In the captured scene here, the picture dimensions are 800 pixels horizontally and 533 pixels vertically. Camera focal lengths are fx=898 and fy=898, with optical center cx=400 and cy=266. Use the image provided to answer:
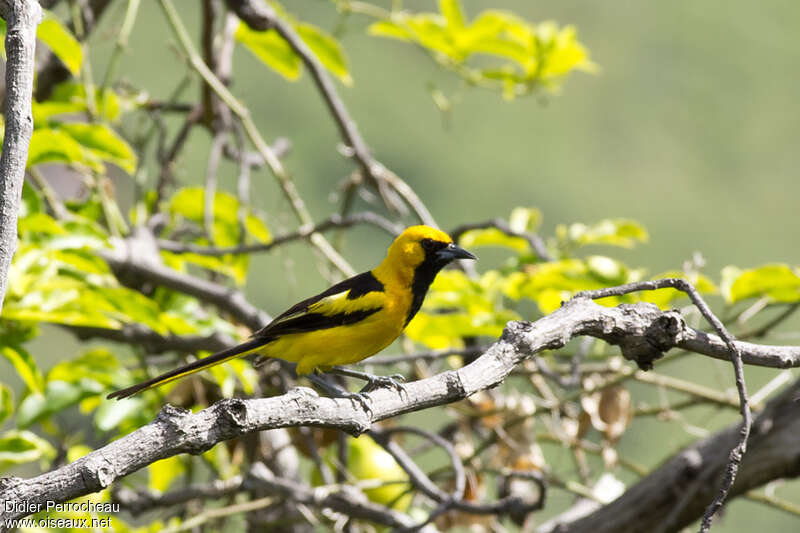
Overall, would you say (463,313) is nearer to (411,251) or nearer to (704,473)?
(411,251)

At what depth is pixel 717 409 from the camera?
3.79m

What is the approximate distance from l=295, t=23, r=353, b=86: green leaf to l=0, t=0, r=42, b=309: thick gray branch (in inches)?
105

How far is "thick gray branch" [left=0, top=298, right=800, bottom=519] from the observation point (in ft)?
4.75

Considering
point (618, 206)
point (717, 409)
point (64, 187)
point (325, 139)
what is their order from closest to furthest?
point (717, 409), point (64, 187), point (325, 139), point (618, 206)

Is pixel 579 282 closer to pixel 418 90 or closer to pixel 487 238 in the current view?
pixel 487 238

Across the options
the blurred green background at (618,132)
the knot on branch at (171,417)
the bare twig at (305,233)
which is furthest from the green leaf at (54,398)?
the blurred green background at (618,132)

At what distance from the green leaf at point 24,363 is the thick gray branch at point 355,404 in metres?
1.64

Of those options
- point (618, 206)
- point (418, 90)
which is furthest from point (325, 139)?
point (618, 206)

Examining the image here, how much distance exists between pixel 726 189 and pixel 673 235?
1.25 m

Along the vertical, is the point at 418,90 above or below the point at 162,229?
above

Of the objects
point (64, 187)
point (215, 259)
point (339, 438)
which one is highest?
point (64, 187)

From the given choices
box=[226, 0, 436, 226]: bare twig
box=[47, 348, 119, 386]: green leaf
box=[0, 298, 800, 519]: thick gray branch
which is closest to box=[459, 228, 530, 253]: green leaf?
box=[226, 0, 436, 226]: bare twig

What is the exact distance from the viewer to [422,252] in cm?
346

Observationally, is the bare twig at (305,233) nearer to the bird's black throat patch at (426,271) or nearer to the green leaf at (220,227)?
the green leaf at (220,227)
